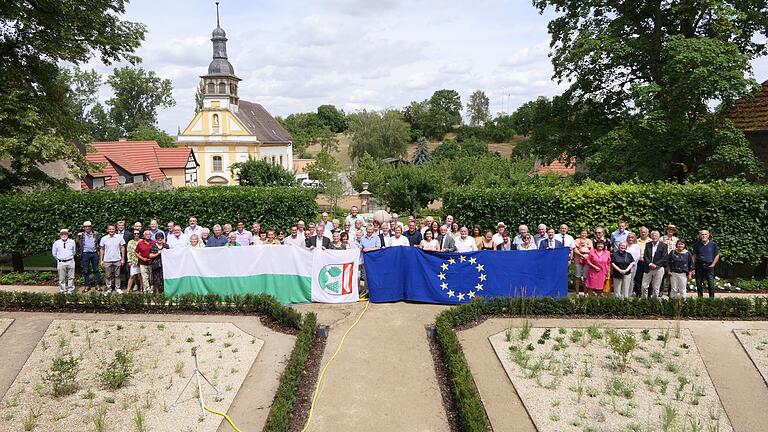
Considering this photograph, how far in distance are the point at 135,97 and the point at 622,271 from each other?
97.1 metres

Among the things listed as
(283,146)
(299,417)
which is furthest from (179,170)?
(299,417)

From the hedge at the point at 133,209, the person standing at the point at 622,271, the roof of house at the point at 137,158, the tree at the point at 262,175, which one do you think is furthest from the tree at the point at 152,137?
the person standing at the point at 622,271

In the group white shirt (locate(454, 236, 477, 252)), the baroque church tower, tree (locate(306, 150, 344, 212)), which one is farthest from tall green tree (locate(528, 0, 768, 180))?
the baroque church tower

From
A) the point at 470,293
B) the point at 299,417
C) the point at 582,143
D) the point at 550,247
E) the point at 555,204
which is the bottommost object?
the point at 299,417

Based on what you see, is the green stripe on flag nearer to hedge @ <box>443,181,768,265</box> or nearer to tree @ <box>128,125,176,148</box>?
hedge @ <box>443,181,768,265</box>

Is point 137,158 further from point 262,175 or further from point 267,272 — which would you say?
point 267,272

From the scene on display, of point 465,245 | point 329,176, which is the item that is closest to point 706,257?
point 465,245

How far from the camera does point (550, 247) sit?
1398 cm

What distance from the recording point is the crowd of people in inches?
526

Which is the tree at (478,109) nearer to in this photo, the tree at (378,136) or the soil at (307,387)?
the tree at (378,136)

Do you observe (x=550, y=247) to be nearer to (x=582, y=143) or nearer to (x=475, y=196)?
(x=475, y=196)

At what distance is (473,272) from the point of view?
45.4 ft

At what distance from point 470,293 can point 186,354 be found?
6923 mm

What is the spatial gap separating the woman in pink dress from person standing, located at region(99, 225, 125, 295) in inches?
487
